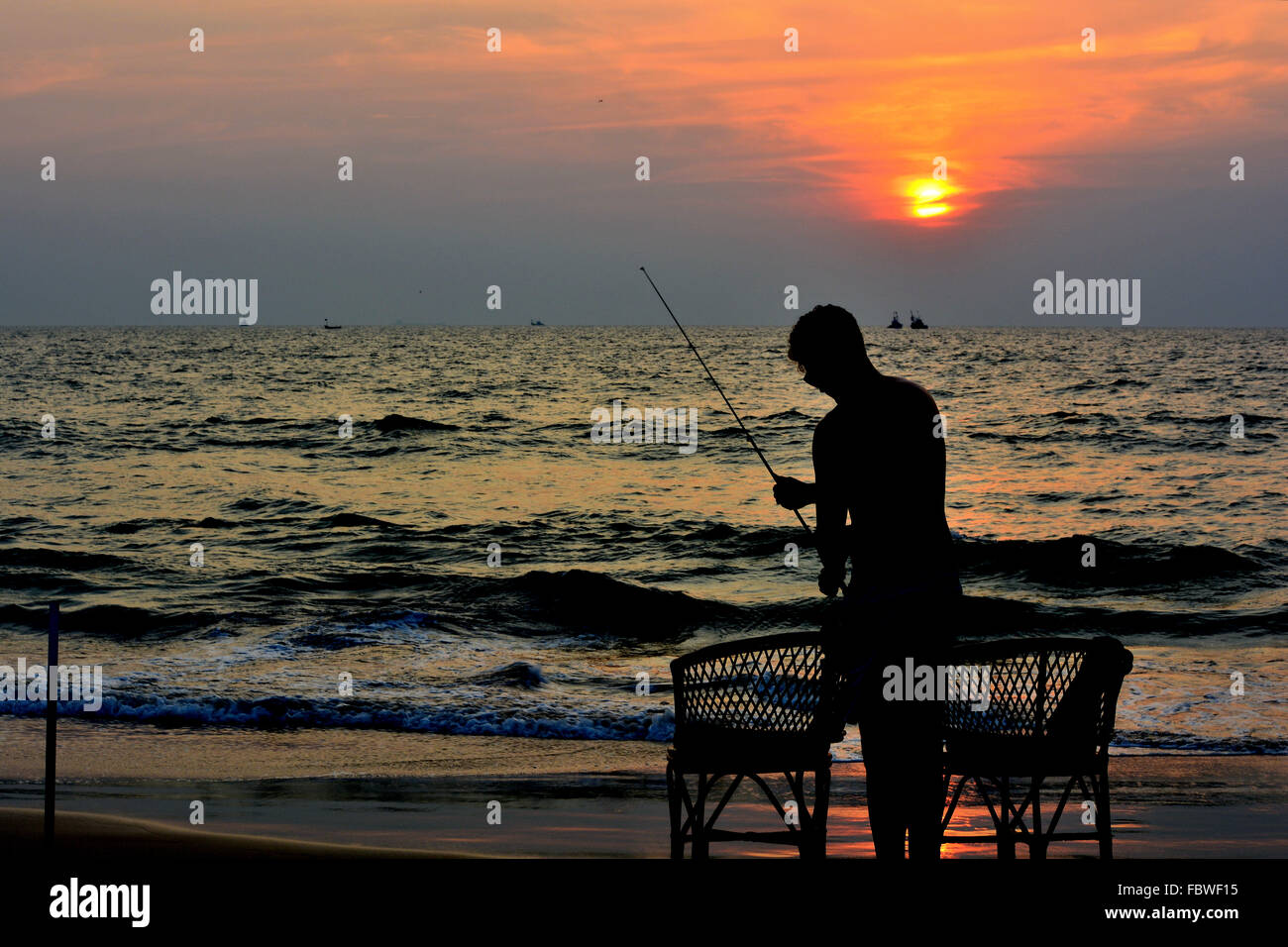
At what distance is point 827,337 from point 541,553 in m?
14.8

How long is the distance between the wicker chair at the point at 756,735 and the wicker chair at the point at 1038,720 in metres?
0.39

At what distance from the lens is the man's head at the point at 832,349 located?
360cm

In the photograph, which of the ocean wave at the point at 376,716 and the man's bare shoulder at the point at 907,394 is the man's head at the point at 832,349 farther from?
the ocean wave at the point at 376,716

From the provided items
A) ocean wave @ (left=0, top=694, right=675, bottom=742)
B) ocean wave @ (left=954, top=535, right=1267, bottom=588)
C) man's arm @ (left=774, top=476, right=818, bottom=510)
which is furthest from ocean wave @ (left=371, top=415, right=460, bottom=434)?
man's arm @ (left=774, top=476, right=818, bottom=510)

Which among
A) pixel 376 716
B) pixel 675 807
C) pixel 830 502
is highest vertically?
pixel 830 502

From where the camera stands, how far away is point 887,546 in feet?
12.0

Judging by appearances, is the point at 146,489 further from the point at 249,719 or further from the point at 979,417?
the point at 979,417

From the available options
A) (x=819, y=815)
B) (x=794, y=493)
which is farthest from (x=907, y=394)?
(x=819, y=815)

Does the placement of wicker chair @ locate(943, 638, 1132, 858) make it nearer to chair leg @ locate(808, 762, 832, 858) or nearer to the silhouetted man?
the silhouetted man

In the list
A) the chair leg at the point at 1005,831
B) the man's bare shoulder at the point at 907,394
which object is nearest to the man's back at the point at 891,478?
the man's bare shoulder at the point at 907,394

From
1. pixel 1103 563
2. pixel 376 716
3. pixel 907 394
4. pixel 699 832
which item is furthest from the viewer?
pixel 1103 563

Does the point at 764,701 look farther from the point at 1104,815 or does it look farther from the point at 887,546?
the point at 1104,815

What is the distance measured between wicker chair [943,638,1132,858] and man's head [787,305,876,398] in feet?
2.87
